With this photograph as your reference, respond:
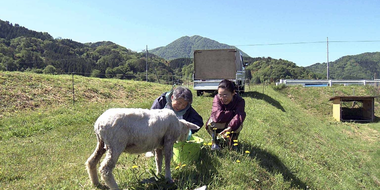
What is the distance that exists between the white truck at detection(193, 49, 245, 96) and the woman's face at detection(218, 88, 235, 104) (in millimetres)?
11898

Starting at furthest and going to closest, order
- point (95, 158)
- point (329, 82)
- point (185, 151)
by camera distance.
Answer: point (329, 82) < point (185, 151) < point (95, 158)

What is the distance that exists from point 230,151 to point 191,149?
1.02 metres

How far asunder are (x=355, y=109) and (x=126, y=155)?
23.6 metres

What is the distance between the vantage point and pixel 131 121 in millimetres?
2986

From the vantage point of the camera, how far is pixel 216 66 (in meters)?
17.4

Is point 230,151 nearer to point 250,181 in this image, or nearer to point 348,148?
point 250,181

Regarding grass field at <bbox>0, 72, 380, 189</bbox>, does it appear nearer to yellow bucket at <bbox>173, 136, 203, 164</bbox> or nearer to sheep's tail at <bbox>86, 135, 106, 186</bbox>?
yellow bucket at <bbox>173, 136, 203, 164</bbox>

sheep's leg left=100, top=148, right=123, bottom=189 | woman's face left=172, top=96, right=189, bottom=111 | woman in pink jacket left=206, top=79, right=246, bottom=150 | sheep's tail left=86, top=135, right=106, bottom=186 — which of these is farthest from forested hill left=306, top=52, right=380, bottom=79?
sheep's leg left=100, top=148, right=123, bottom=189

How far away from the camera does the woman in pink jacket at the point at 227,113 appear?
474 centimetres

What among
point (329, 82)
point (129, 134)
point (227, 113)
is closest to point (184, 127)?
point (129, 134)

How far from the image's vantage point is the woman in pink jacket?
4738 millimetres

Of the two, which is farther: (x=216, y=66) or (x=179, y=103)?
(x=216, y=66)

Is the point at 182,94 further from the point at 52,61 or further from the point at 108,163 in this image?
the point at 52,61

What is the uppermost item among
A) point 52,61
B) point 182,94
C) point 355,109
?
point 52,61
